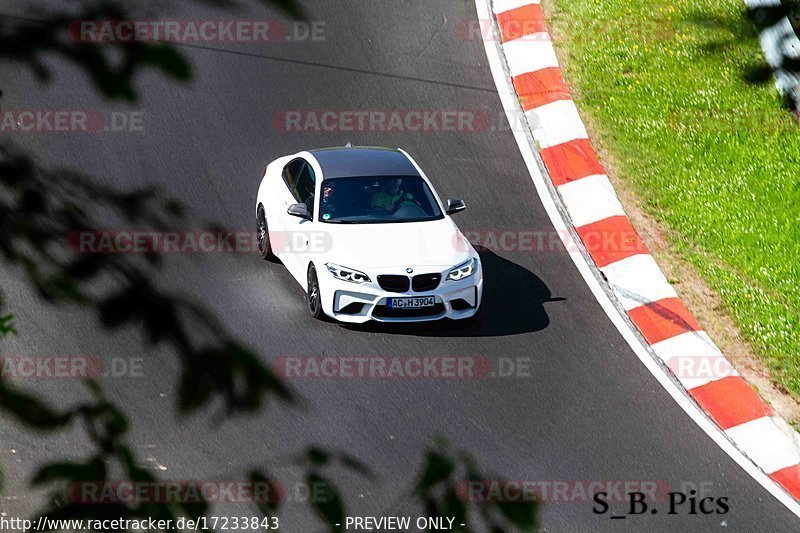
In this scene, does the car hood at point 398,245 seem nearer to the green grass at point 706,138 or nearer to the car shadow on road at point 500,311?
the car shadow on road at point 500,311

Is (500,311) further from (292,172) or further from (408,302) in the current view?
(292,172)

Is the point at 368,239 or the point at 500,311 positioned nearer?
the point at 368,239

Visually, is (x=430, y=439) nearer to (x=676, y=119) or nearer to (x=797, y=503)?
(x=797, y=503)

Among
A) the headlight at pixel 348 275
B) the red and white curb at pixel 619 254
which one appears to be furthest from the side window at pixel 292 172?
the red and white curb at pixel 619 254

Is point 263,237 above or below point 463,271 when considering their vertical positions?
above

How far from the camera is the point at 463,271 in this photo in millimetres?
11625

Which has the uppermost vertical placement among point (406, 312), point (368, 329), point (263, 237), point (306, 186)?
point (306, 186)

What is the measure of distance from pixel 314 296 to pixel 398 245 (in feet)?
3.58

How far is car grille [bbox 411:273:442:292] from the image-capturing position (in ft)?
37.7

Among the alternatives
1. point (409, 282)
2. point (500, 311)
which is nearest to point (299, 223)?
point (409, 282)

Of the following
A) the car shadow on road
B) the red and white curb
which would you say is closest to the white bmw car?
the car shadow on road

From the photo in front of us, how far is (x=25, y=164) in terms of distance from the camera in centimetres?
1402

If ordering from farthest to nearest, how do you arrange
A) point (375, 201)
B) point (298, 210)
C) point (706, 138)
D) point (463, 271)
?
point (706, 138)
point (375, 201)
point (298, 210)
point (463, 271)

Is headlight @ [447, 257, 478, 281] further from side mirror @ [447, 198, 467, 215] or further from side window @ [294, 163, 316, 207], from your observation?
side window @ [294, 163, 316, 207]
